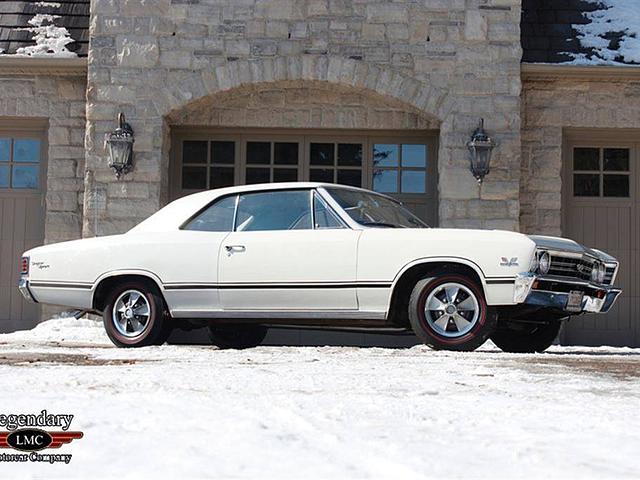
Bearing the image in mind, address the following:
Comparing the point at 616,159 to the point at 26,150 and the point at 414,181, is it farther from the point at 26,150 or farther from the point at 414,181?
the point at 26,150

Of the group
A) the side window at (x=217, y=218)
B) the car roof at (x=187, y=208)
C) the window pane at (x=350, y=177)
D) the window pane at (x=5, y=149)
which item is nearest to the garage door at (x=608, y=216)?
the window pane at (x=350, y=177)

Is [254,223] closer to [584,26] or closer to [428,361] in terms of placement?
[428,361]

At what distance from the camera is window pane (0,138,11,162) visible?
481 inches

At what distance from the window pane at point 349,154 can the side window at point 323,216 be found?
413 centimetres

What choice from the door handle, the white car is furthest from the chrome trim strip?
the door handle

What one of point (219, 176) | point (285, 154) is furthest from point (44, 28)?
point (285, 154)

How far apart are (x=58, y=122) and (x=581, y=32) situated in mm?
6284

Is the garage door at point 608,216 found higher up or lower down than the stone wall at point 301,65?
lower down

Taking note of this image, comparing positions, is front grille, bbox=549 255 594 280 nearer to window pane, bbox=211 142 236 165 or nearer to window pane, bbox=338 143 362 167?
window pane, bbox=338 143 362 167

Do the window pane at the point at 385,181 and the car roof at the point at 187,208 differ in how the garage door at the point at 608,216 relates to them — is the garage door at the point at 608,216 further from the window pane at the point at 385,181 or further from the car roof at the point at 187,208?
the car roof at the point at 187,208

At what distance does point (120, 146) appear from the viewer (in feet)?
37.0

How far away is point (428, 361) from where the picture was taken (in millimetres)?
6387

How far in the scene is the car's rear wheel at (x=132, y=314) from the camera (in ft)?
26.5

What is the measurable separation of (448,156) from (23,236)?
5.10 m
